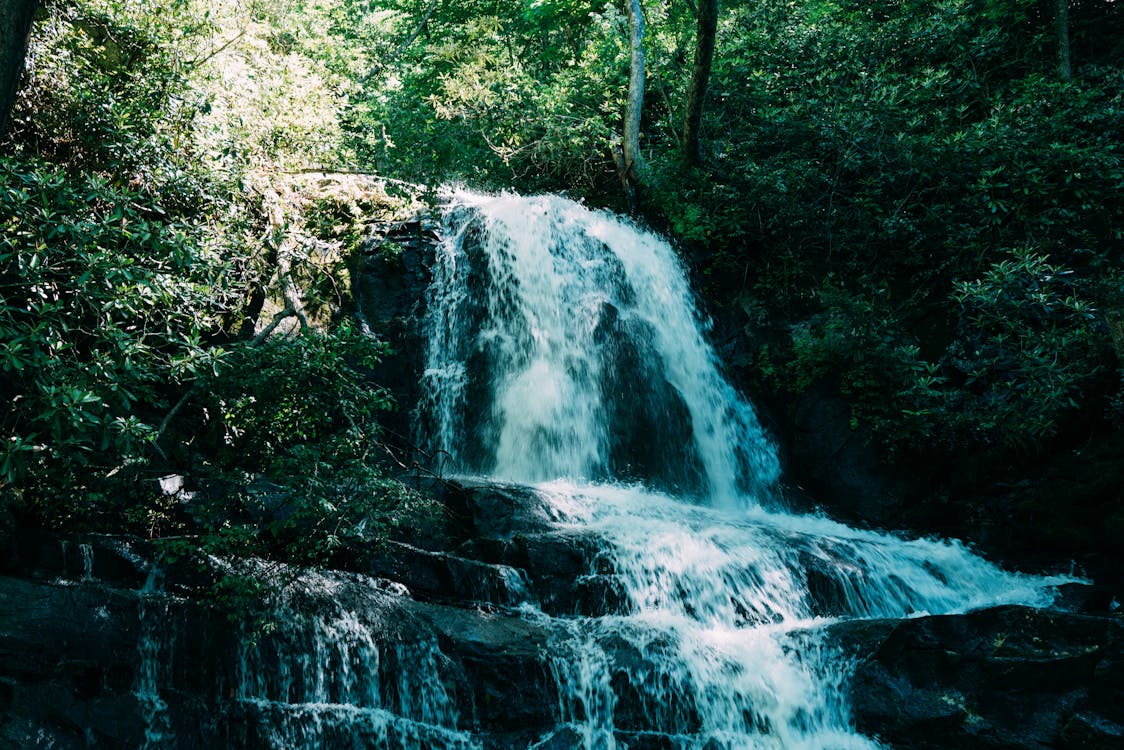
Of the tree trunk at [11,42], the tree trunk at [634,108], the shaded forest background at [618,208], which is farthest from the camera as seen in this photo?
the tree trunk at [634,108]

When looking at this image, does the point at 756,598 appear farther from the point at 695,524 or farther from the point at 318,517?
the point at 318,517

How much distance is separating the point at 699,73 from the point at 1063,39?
6394 millimetres

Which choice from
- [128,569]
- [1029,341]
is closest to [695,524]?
[1029,341]

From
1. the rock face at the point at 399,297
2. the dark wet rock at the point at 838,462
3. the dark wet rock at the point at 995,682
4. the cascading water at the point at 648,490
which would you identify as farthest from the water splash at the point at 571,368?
the dark wet rock at the point at 995,682

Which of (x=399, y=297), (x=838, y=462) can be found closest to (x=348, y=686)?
(x=399, y=297)

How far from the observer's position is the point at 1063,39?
39.1ft

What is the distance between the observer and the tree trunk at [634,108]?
14414mm

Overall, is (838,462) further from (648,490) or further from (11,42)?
(11,42)

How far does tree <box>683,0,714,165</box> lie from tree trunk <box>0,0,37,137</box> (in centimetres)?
850

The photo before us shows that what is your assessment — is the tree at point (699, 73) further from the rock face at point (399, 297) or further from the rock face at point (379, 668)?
the rock face at point (379, 668)

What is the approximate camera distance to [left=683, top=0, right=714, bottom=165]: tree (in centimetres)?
1022

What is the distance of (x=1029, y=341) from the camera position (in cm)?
909

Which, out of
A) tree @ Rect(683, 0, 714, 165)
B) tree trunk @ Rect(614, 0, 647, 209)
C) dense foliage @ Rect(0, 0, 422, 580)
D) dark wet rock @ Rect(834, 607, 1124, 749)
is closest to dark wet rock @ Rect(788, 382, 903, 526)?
dark wet rock @ Rect(834, 607, 1124, 749)

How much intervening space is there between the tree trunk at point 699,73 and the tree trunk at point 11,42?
27.9ft
